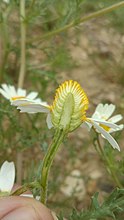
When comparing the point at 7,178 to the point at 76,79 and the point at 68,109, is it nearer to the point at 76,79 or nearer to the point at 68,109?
the point at 68,109

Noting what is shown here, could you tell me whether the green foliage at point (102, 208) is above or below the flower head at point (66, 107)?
below

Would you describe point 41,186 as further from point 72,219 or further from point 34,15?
point 34,15

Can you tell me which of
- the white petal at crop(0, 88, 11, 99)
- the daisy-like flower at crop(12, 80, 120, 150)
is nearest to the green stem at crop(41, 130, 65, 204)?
the daisy-like flower at crop(12, 80, 120, 150)

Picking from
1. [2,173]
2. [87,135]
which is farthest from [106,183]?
[2,173]

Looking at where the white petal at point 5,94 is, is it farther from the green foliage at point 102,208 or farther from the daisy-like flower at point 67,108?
the green foliage at point 102,208

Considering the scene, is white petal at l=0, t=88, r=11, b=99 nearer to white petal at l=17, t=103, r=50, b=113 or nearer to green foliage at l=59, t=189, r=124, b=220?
white petal at l=17, t=103, r=50, b=113

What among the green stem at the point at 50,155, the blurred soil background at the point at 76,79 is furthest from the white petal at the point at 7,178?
the blurred soil background at the point at 76,79
